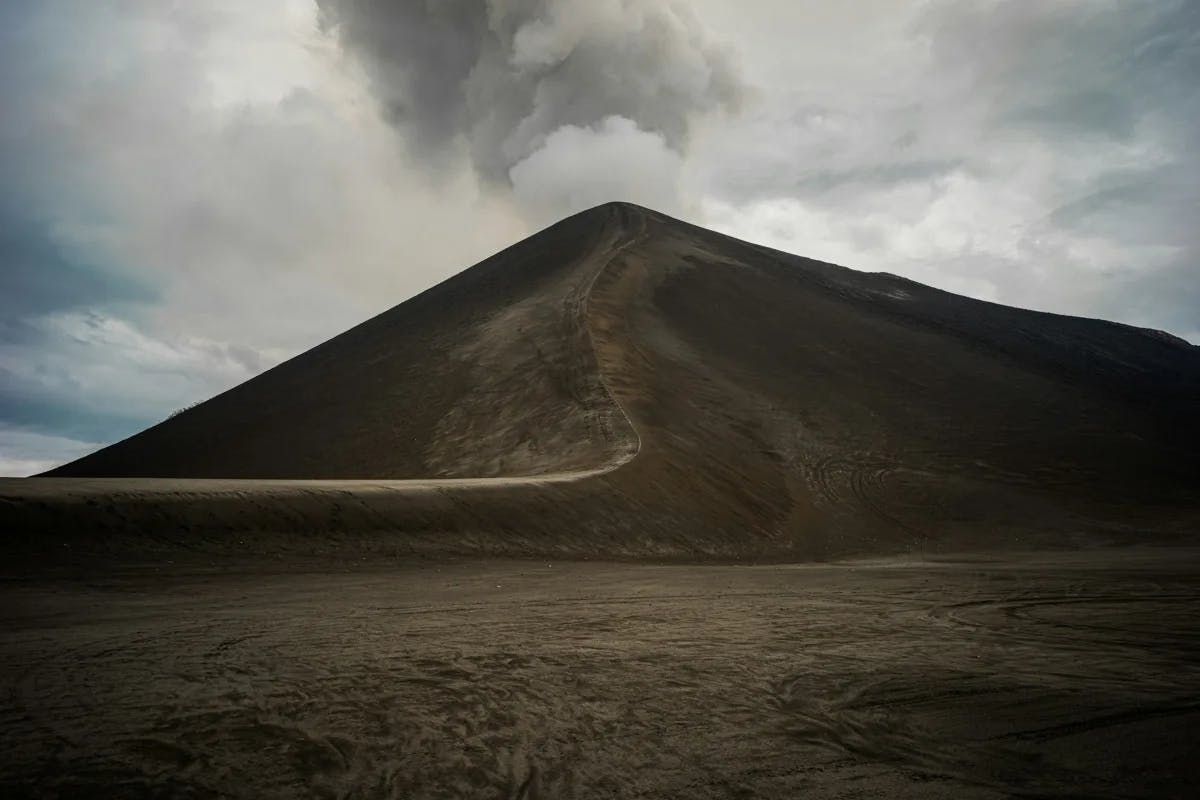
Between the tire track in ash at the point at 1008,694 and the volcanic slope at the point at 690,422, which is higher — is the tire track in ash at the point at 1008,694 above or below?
below

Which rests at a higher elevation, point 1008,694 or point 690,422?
point 690,422

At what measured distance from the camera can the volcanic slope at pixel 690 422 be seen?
60.5 ft

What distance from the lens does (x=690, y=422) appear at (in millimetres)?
26578

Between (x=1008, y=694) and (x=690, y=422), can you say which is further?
(x=690, y=422)

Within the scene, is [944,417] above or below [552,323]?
below

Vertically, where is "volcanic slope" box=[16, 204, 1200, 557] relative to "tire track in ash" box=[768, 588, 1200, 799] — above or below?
above

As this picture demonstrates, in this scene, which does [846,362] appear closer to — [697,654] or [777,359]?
[777,359]

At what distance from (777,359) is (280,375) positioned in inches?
1240

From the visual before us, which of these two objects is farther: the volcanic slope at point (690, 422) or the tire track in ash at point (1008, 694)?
the volcanic slope at point (690, 422)

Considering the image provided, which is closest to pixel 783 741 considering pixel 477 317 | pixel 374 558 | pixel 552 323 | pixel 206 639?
pixel 206 639

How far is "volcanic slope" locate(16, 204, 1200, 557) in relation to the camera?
18.4 meters

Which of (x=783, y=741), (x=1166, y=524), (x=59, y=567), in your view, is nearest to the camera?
(x=783, y=741)

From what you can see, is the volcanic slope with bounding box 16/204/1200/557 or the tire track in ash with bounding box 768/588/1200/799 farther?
the volcanic slope with bounding box 16/204/1200/557

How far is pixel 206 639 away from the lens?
20.6 ft
